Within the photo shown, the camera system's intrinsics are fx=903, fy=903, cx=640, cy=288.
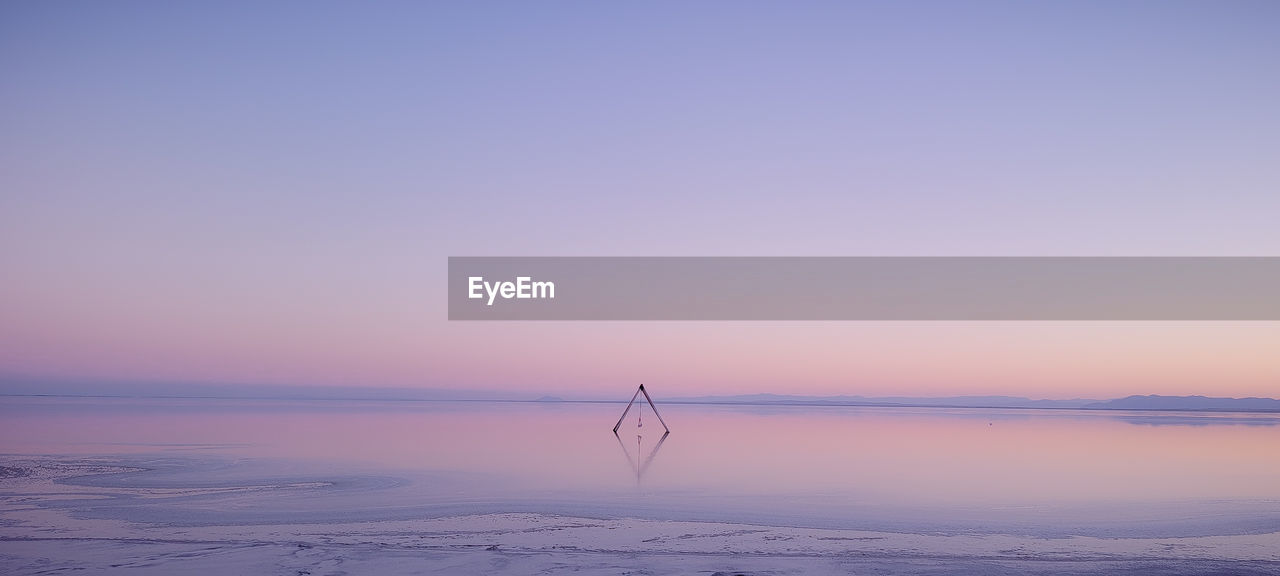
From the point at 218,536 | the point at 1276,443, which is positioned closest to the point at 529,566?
the point at 218,536

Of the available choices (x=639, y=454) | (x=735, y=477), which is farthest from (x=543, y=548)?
(x=639, y=454)

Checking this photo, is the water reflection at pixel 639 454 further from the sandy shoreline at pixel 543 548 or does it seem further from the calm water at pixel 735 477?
the sandy shoreline at pixel 543 548

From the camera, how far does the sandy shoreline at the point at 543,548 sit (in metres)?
13.2

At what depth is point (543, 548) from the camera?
14.9 meters

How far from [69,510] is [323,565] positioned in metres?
8.89

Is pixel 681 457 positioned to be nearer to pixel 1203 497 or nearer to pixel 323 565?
pixel 1203 497

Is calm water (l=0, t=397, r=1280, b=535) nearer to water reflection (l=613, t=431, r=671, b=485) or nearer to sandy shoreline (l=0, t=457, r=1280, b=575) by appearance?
water reflection (l=613, t=431, r=671, b=485)

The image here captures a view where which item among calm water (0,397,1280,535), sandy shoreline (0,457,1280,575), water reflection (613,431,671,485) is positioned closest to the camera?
sandy shoreline (0,457,1280,575)

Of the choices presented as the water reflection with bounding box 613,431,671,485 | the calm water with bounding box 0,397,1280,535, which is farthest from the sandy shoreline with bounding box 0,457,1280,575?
the water reflection with bounding box 613,431,671,485

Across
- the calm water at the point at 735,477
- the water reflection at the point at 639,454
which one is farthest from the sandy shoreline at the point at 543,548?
the water reflection at the point at 639,454

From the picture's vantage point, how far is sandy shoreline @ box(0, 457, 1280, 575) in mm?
13164

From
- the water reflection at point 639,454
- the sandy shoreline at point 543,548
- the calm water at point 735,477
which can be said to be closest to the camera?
the sandy shoreline at point 543,548

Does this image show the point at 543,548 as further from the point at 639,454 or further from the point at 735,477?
the point at 639,454

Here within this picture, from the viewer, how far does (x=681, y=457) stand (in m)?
36.0
